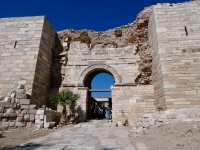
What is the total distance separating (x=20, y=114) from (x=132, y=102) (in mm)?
5597

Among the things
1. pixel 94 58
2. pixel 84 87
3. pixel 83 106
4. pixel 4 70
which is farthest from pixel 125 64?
pixel 4 70

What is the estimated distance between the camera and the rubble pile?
19.0ft

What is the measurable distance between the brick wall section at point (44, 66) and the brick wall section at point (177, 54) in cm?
626

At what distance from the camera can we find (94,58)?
9836 mm

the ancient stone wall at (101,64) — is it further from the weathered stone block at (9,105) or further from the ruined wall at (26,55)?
the weathered stone block at (9,105)

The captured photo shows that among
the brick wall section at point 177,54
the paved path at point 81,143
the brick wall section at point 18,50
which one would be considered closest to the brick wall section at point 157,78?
the brick wall section at point 177,54

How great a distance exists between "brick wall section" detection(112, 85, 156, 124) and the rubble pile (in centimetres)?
387

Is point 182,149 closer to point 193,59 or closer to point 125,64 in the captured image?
point 193,59

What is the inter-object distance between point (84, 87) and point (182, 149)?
7.01 metres

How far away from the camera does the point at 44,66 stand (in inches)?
352

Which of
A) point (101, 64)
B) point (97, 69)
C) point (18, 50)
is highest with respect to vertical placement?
point (18, 50)

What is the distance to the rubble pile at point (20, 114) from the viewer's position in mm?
5793

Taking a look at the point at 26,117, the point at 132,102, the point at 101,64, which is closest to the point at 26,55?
the point at 26,117

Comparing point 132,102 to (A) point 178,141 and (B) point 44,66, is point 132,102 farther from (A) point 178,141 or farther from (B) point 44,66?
(B) point 44,66
